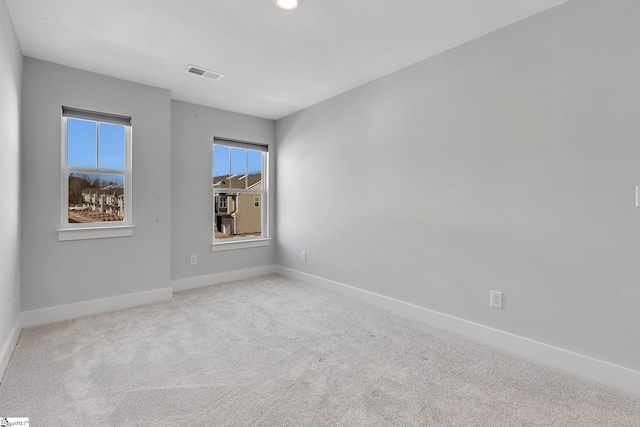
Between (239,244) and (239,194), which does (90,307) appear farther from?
(239,194)

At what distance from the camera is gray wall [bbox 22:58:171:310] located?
2842mm

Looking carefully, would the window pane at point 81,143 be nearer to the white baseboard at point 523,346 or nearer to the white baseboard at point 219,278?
the white baseboard at point 219,278

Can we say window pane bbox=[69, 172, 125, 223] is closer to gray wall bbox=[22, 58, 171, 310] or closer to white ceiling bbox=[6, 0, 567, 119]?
gray wall bbox=[22, 58, 171, 310]

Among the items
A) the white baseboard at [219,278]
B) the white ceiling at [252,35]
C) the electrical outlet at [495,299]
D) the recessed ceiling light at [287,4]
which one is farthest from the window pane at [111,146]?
the electrical outlet at [495,299]

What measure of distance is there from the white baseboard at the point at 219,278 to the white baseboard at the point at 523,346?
1777 millimetres

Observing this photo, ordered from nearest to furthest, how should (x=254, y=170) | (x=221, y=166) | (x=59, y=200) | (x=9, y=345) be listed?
A: (x=9, y=345) < (x=59, y=200) < (x=221, y=166) < (x=254, y=170)

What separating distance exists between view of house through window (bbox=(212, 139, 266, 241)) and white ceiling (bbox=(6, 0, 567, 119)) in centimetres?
125

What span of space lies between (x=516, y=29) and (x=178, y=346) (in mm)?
3496

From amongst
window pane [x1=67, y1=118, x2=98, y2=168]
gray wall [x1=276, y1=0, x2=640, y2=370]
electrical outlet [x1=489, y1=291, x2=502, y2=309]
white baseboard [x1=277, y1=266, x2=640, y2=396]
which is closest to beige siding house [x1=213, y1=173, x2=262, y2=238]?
window pane [x1=67, y1=118, x2=98, y2=168]

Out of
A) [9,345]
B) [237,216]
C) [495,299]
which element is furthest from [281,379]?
[237,216]

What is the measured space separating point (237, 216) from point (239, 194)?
0.33m

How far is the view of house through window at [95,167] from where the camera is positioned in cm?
311

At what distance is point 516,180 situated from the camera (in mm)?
2328

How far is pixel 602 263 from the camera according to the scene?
6.42 feet
